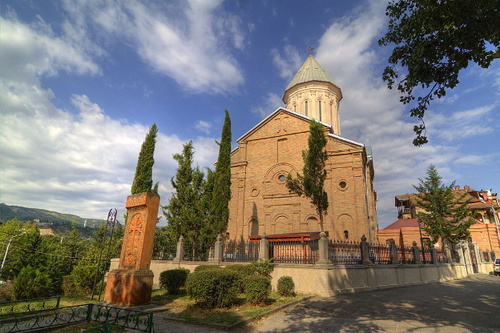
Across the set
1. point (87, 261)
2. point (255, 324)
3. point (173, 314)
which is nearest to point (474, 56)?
point (255, 324)

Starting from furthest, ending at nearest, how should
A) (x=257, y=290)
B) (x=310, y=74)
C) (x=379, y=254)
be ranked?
(x=310, y=74) → (x=379, y=254) → (x=257, y=290)

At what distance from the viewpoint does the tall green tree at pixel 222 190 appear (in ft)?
58.1

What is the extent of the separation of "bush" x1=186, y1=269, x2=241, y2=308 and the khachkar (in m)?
1.64

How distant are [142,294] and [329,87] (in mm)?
30420

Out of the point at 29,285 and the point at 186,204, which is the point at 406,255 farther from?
the point at 29,285

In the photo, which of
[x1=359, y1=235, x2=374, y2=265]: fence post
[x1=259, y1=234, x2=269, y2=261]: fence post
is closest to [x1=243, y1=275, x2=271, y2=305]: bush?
[x1=259, y1=234, x2=269, y2=261]: fence post

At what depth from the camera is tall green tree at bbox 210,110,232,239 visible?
58.1 ft

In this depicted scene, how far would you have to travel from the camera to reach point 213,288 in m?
8.54

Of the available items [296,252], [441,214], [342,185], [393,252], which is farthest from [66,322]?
[441,214]

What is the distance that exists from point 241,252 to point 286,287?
173 inches

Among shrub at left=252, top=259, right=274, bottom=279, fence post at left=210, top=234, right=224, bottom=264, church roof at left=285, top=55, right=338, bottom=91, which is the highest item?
church roof at left=285, top=55, right=338, bottom=91

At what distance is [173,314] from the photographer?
8.13 meters

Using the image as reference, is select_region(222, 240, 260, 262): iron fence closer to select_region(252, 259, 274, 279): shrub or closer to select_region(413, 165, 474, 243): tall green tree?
select_region(252, 259, 274, 279): shrub

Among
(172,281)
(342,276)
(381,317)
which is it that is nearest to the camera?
(381,317)
